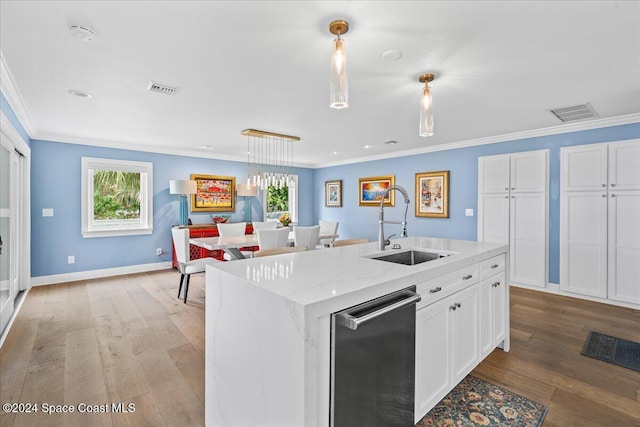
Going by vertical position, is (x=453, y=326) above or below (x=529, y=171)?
below

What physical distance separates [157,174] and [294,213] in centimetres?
328

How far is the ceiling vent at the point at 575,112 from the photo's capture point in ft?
11.1

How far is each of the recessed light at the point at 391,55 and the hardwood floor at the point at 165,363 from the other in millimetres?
2387

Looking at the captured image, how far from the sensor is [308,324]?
107 centimetres

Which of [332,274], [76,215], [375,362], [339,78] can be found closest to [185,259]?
[76,215]

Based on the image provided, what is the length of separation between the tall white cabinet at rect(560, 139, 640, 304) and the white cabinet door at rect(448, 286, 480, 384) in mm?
2981

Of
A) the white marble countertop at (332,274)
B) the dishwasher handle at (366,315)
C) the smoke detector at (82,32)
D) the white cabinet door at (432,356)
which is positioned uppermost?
the smoke detector at (82,32)

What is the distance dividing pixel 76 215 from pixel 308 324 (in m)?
5.48

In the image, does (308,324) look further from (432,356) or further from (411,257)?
(411,257)

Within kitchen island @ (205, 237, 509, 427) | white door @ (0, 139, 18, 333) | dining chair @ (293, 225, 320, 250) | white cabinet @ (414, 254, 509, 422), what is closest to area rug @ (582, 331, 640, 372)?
white cabinet @ (414, 254, 509, 422)

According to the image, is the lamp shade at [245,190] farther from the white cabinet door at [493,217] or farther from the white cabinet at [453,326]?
the white cabinet at [453,326]

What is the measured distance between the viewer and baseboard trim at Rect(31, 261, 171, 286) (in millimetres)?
4688

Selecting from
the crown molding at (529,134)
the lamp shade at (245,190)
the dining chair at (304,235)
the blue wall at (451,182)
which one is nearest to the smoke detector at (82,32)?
the dining chair at (304,235)

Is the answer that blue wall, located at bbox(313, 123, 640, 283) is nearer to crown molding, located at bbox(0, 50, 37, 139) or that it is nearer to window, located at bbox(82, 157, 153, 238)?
window, located at bbox(82, 157, 153, 238)
